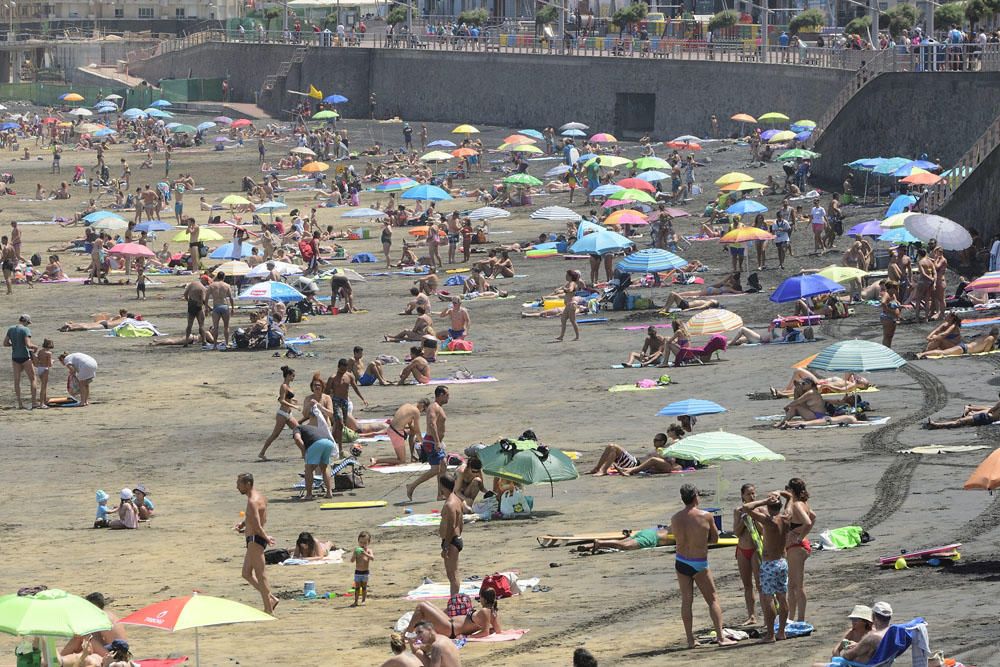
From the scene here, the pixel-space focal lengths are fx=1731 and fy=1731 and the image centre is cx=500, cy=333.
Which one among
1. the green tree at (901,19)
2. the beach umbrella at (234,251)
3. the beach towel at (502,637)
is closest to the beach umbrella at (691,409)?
the beach towel at (502,637)

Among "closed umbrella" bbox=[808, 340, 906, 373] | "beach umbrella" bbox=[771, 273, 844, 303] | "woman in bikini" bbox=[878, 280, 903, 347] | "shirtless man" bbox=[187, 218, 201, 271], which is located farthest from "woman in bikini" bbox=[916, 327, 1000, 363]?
"shirtless man" bbox=[187, 218, 201, 271]

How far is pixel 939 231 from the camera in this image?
2753 cm

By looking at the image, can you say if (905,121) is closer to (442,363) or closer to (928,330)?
(928,330)

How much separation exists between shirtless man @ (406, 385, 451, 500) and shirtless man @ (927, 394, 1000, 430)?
18.2 ft

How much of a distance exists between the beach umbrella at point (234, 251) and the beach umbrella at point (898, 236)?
493 inches

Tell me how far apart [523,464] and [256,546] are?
3.52 meters

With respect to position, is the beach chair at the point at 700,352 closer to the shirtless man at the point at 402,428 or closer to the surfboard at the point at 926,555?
the shirtless man at the point at 402,428

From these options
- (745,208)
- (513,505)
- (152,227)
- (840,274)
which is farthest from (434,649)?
(152,227)

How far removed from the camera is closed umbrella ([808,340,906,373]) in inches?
782

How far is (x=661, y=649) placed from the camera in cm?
1201

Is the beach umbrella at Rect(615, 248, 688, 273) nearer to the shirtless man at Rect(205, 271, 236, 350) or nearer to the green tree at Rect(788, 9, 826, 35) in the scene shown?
the shirtless man at Rect(205, 271, 236, 350)

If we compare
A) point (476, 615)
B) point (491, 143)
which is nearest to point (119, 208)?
point (491, 143)

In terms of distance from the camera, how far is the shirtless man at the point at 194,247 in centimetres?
3762

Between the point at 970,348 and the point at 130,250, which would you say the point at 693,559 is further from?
the point at 130,250
